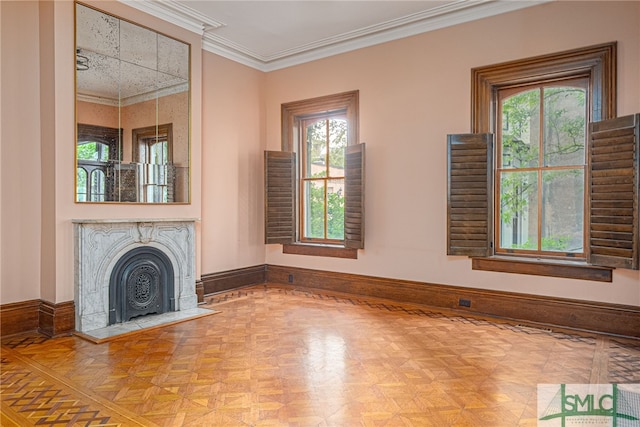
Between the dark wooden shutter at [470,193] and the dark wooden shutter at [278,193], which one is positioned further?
the dark wooden shutter at [278,193]

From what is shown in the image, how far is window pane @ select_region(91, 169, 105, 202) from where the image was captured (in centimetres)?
410

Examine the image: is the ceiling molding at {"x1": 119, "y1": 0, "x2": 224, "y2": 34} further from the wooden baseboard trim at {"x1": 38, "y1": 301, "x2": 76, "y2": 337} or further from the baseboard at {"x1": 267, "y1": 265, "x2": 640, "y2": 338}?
the baseboard at {"x1": 267, "y1": 265, "x2": 640, "y2": 338}

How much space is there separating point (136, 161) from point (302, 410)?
3.22 metres

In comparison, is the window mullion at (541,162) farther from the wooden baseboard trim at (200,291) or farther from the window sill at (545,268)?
the wooden baseboard trim at (200,291)

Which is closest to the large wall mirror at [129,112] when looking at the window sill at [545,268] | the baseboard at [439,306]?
the baseboard at [439,306]

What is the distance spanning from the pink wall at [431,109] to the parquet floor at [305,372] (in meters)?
0.64

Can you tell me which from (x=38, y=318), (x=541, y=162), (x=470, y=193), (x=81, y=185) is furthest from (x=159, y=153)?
(x=541, y=162)

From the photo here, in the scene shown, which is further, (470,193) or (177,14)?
(177,14)

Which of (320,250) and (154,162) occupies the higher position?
(154,162)

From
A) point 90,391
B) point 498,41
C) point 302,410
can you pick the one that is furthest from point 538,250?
point 90,391

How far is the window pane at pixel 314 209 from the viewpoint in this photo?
611 cm

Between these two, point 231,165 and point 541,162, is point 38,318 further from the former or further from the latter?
point 541,162

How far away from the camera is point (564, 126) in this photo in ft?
14.0

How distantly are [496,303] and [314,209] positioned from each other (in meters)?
2.85
